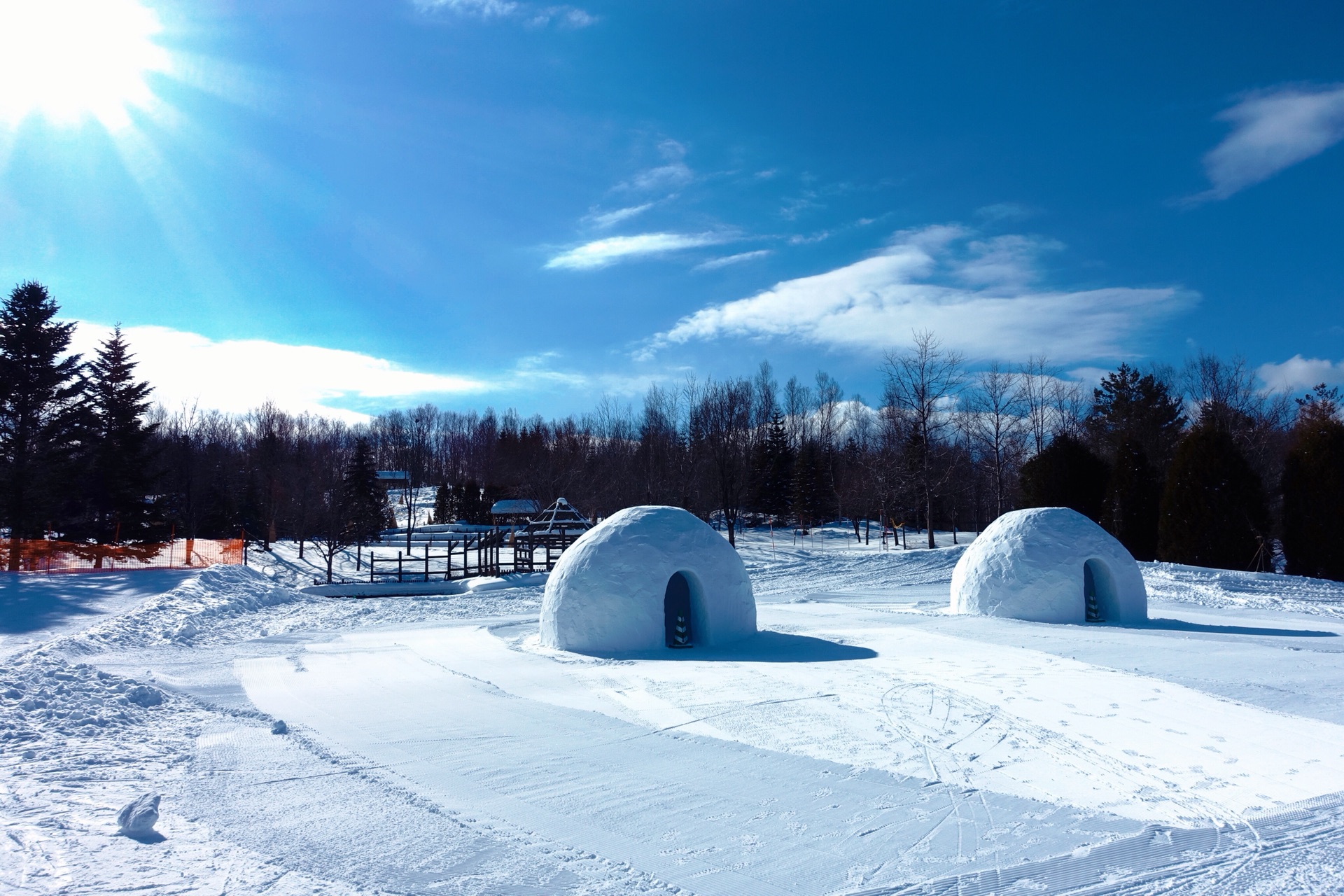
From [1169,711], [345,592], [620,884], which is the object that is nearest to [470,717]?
[620,884]

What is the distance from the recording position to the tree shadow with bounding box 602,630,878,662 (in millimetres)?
10961

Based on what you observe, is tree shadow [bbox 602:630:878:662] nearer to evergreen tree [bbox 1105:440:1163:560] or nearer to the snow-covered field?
the snow-covered field

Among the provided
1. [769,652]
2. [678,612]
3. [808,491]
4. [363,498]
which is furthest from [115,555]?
[808,491]

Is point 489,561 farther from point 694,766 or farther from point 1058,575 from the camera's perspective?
point 694,766

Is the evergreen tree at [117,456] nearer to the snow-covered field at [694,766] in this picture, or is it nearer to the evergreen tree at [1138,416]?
the snow-covered field at [694,766]

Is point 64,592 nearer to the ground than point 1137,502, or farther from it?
nearer to the ground

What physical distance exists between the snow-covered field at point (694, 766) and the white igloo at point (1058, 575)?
1571mm

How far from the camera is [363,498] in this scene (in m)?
44.4

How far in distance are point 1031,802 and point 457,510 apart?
2069 inches

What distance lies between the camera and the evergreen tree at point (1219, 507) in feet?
72.6

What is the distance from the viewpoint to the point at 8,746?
6.41 meters

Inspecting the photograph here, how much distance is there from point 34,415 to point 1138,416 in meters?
47.6

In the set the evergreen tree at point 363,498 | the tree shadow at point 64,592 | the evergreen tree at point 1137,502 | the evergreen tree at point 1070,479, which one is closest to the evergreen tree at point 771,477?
the evergreen tree at point 1070,479

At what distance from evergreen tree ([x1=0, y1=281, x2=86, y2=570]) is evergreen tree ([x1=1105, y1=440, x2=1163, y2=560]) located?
1431 inches
